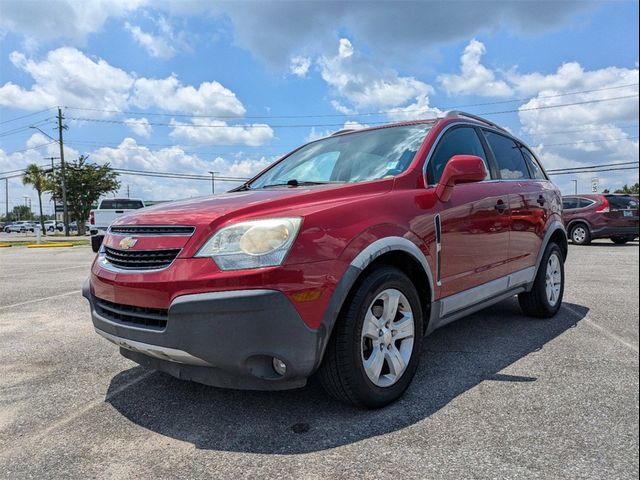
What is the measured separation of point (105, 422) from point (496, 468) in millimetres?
2058

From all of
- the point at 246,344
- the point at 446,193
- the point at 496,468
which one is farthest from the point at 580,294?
the point at 246,344

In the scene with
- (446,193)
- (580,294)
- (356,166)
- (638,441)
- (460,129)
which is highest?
(460,129)

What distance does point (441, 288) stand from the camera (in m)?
3.20

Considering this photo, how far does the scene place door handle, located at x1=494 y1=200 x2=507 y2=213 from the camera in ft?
12.6

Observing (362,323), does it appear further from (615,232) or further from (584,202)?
(584,202)

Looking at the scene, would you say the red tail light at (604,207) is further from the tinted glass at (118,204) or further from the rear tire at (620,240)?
the tinted glass at (118,204)

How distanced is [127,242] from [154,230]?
0.21 m

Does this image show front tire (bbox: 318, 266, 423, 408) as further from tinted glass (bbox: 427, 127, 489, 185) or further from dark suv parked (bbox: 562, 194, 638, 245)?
dark suv parked (bbox: 562, 194, 638, 245)

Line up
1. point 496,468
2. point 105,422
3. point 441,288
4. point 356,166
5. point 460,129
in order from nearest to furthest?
point 496,468 < point 105,422 < point 441,288 < point 356,166 < point 460,129

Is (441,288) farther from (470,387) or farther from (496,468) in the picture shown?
(496,468)

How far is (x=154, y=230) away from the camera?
2.62 meters

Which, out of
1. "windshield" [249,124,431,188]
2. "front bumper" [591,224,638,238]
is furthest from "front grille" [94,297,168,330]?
"front bumper" [591,224,638,238]

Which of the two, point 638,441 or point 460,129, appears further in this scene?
point 460,129

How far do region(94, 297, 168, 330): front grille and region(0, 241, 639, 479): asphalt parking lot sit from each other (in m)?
0.57
